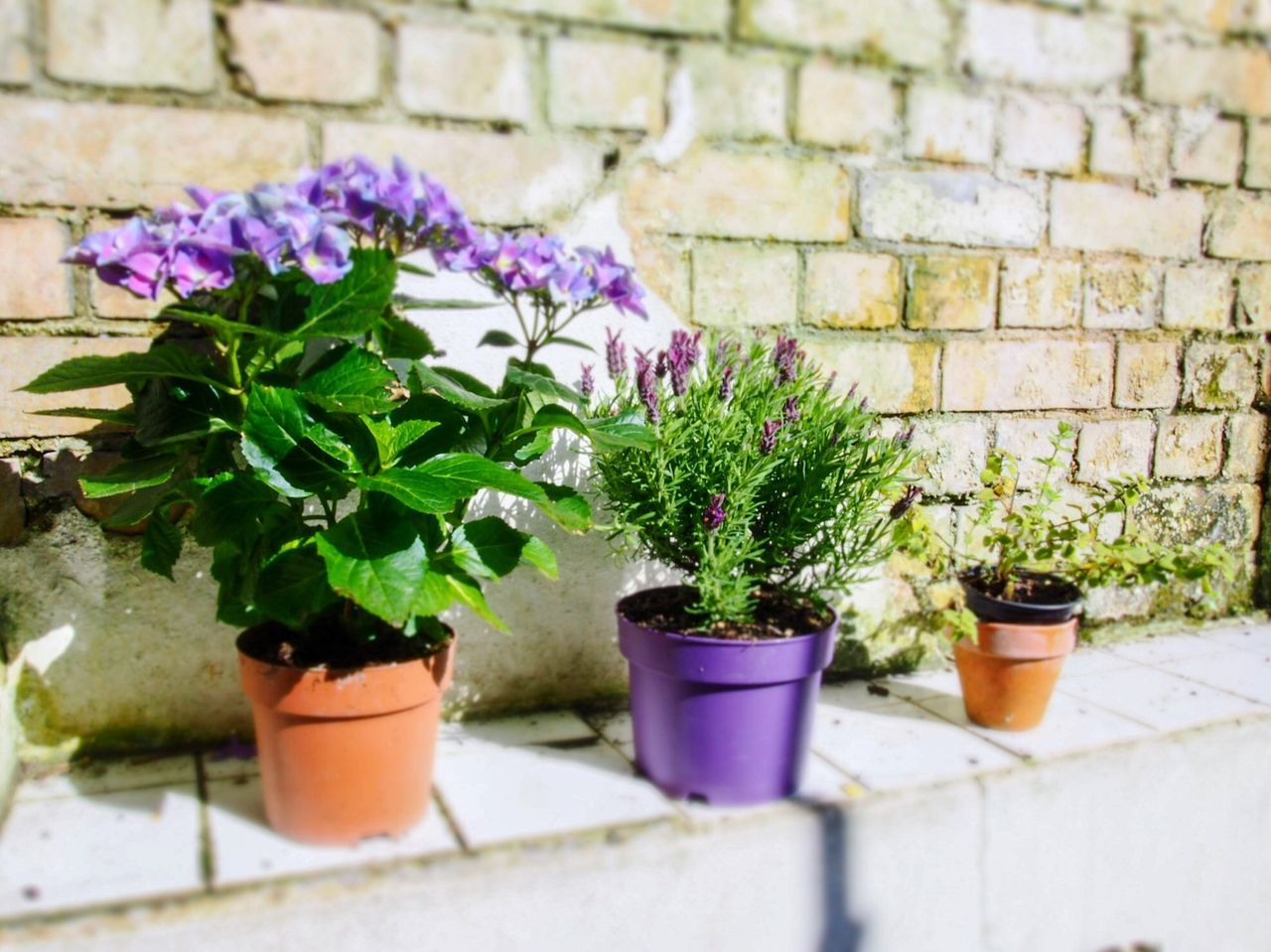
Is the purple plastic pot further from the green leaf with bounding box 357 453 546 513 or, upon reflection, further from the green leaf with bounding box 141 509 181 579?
the green leaf with bounding box 141 509 181 579

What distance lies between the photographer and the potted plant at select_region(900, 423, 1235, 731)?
5.92 ft

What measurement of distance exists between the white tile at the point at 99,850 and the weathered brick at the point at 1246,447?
2284mm

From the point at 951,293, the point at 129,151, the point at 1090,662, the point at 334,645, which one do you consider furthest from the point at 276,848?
the point at 1090,662

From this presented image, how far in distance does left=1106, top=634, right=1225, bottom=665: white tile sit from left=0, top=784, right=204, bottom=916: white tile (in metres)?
1.88

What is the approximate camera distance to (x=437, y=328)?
1.74 m

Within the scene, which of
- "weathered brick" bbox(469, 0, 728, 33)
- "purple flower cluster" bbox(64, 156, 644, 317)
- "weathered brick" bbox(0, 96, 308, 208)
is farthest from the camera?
"weathered brick" bbox(469, 0, 728, 33)

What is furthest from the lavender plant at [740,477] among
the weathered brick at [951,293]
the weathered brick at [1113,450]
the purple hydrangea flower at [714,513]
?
the weathered brick at [1113,450]

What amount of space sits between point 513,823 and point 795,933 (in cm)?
44

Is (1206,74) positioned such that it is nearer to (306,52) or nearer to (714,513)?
(714,513)

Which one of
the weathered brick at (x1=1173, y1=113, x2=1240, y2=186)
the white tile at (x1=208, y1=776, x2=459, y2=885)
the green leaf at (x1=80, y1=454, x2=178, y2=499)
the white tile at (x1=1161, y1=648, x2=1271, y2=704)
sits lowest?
the white tile at (x1=1161, y1=648, x2=1271, y2=704)

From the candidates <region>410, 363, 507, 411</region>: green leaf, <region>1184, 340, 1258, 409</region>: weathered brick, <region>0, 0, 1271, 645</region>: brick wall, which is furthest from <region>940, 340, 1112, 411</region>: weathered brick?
<region>410, 363, 507, 411</region>: green leaf

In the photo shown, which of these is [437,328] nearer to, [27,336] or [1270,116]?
[27,336]

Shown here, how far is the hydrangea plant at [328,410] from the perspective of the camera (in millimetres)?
1237

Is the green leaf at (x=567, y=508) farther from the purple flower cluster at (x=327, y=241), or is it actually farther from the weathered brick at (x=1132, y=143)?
the weathered brick at (x=1132, y=143)
